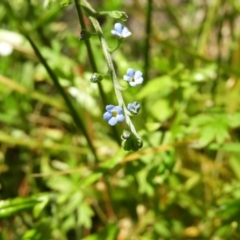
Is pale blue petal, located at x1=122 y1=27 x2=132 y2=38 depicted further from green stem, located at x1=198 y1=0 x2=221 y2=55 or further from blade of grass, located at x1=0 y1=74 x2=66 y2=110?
green stem, located at x1=198 y1=0 x2=221 y2=55

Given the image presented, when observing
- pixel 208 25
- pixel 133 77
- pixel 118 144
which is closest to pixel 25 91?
pixel 118 144

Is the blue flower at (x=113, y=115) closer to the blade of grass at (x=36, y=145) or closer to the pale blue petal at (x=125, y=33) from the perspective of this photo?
the pale blue petal at (x=125, y=33)

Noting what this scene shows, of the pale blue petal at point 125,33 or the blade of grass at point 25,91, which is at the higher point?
the blade of grass at point 25,91

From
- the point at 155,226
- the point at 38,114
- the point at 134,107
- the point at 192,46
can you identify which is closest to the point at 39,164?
the point at 38,114

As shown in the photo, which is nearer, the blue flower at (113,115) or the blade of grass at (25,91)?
the blue flower at (113,115)

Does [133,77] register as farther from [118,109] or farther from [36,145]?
[36,145]

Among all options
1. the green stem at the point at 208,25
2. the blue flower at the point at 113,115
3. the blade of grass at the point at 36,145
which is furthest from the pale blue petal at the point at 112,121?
the green stem at the point at 208,25

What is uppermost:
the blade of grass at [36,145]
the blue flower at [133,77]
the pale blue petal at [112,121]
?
the blade of grass at [36,145]

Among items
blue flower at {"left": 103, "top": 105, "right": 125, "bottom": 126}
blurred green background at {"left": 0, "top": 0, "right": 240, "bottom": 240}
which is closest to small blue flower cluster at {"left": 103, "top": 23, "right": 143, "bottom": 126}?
blue flower at {"left": 103, "top": 105, "right": 125, "bottom": 126}
